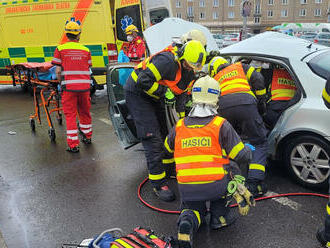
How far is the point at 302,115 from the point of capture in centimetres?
320

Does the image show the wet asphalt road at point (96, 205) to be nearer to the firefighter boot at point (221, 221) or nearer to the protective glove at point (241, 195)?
the firefighter boot at point (221, 221)

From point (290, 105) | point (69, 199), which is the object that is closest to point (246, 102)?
point (290, 105)

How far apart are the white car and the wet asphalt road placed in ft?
0.97

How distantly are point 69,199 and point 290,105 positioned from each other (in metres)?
2.57

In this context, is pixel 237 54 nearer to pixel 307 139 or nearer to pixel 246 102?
pixel 246 102

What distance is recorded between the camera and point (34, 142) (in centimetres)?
530

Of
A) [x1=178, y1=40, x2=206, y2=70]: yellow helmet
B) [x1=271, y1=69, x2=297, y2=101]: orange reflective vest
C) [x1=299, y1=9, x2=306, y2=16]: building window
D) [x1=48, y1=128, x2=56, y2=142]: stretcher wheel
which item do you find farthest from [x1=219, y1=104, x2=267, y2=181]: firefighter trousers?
[x1=299, y1=9, x2=306, y2=16]: building window

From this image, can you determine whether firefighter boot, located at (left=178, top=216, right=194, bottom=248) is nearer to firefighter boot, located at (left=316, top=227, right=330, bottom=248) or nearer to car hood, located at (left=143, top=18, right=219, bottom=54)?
firefighter boot, located at (left=316, top=227, right=330, bottom=248)

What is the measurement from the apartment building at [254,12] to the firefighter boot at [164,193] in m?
62.3

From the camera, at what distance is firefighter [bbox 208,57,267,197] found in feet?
10.5

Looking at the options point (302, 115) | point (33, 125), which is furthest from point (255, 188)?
point (33, 125)

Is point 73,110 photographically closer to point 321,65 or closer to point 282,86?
point 282,86

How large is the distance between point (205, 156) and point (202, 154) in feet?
0.09

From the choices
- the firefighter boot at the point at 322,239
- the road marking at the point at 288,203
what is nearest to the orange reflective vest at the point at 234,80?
the road marking at the point at 288,203
